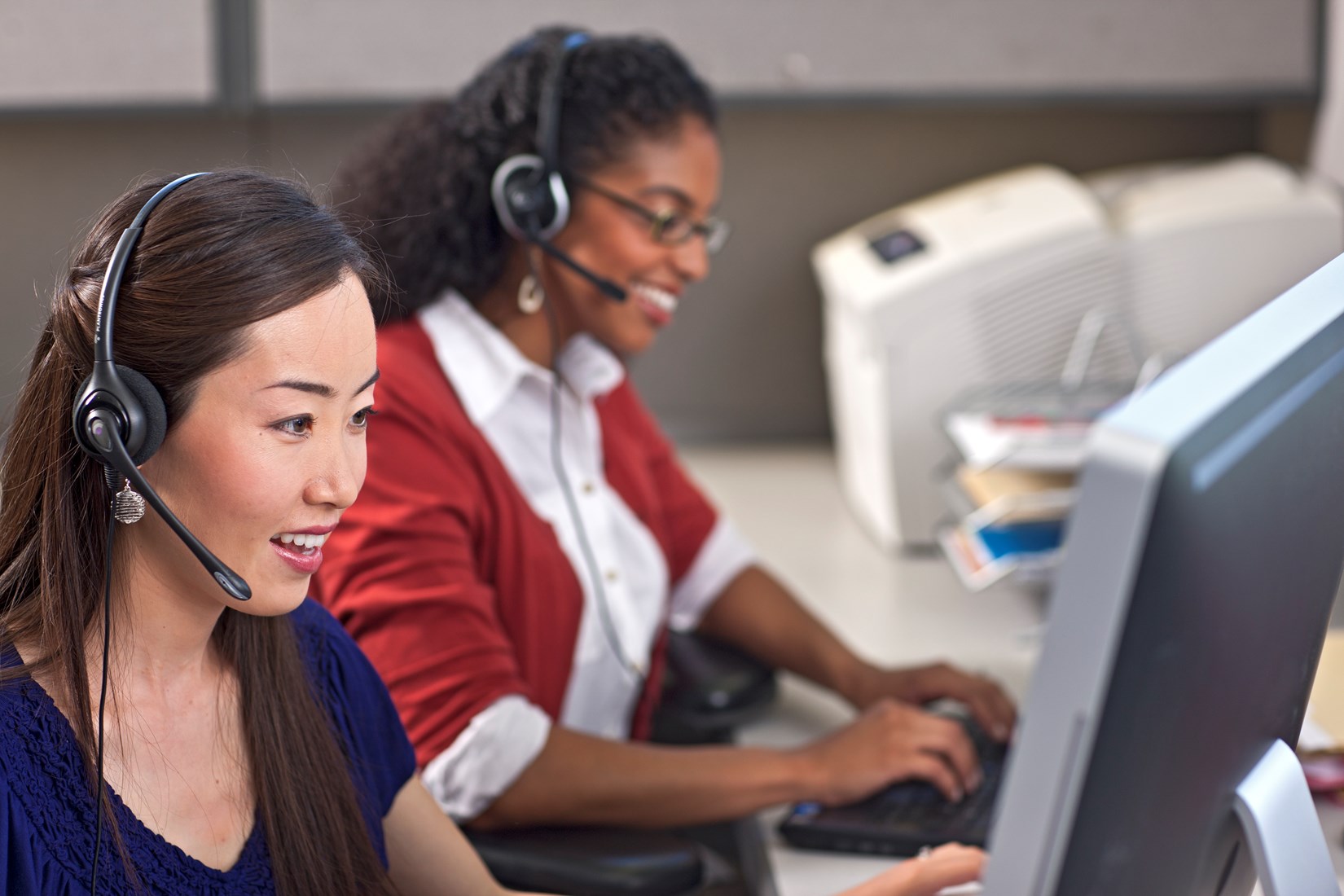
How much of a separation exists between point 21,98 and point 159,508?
1.36m

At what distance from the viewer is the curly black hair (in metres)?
1.20

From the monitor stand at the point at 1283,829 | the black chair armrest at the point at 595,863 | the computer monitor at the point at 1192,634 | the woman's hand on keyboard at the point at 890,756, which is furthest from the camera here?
the woman's hand on keyboard at the point at 890,756

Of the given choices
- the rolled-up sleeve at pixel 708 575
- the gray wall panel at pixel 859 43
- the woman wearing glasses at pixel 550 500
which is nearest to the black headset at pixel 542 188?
the woman wearing glasses at pixel 550 500

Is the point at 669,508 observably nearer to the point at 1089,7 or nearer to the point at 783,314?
the point at 783,314

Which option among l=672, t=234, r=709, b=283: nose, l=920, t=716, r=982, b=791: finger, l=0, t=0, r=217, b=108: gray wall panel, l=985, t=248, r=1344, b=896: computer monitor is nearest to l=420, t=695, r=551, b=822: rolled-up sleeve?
l=920, t=716, r=982, b=791: finger

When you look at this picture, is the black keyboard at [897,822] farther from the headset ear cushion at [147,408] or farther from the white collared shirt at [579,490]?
the headset ear cushion at [147,408]

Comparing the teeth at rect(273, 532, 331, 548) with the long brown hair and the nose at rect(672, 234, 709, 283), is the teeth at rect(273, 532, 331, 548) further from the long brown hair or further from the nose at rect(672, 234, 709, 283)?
the nose at rect(672, 234, 709, 283)

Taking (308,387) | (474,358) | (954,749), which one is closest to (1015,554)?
(954,749)

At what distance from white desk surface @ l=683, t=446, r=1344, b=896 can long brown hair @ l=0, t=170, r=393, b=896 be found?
0.40 m

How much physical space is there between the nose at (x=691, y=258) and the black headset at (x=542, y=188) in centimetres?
8

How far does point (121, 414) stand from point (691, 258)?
0.65 metres

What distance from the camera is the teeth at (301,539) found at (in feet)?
2.49

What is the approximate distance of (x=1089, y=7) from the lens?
184 cm

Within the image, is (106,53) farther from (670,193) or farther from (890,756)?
(890,756)
